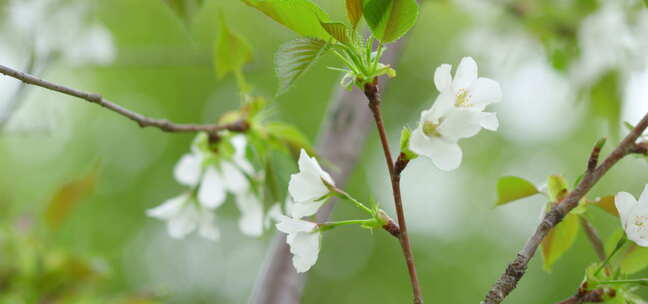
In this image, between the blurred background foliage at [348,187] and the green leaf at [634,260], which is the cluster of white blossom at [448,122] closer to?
the green leaf at [634,260]

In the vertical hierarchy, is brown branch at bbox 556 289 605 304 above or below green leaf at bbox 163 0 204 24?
below

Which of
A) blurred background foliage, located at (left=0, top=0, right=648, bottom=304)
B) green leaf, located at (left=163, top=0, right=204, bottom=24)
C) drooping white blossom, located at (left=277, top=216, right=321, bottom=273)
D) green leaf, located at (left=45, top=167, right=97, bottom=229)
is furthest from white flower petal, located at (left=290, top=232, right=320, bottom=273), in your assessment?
blurred background foliage, located at (left=0, top=0, right=648, bottom=304)

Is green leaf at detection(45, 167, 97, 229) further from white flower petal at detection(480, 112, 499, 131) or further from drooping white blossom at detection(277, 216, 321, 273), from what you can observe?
white flower petal at detection(480, 112, 499, 131)

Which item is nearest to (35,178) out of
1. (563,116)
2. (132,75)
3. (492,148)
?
(132,75)

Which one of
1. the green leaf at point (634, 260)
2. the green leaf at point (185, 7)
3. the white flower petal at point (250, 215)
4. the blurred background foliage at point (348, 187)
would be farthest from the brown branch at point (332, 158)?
the blurred background foliage at point (348, 187)

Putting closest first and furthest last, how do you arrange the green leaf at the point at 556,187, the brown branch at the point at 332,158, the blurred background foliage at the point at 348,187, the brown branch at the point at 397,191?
the brown branch at the point at 397,191 < the green leaf at the point at 556,187 < the brown branch at the point at 332,158 < the blurred background foliage at the point at 348,187

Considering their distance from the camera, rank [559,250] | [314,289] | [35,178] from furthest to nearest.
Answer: [314,289] → [35,178] → [559,250]

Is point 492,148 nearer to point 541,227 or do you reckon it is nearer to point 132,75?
point 132,75
